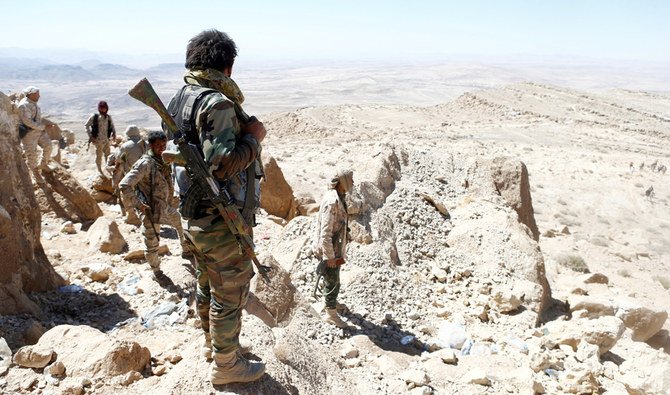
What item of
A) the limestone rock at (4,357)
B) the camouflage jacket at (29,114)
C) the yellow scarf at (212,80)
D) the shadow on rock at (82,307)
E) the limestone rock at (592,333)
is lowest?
the limestone rock at (592,333)

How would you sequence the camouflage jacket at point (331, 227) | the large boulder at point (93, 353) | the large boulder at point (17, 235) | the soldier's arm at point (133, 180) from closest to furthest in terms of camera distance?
1. the large boulder at point (93, 353)
2. the large boulder at point (17, 235)
3. the camouflage jacket at point (331, 227)
4. the soldier's arm at point (133, 180)

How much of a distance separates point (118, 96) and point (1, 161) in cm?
12600

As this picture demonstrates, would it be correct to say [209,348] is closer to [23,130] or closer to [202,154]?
[202,154]

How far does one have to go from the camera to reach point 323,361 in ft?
12.1

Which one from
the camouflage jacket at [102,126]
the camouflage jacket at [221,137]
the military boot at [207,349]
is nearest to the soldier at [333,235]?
the military boot at [207,349]

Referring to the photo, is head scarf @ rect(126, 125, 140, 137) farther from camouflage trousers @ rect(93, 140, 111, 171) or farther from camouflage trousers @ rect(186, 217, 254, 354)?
camouflage trousers @ rect(186, 217, 254, 354)

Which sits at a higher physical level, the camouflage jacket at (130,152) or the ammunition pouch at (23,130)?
the ammunition pouch at (23,130)

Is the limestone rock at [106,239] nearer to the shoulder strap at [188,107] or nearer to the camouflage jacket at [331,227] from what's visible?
the camouflage jacket at [331,227]

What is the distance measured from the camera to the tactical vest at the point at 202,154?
7.65 feet

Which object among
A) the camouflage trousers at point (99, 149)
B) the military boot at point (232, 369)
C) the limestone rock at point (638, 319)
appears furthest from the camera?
the camouflage trousers at point (99, 149)

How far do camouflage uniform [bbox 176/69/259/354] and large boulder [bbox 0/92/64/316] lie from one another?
2505mm

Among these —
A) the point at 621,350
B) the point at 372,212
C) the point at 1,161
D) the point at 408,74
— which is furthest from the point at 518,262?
the point at 408,74

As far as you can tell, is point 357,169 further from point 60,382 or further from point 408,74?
point 408,74

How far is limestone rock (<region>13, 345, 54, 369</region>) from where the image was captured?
305cm
